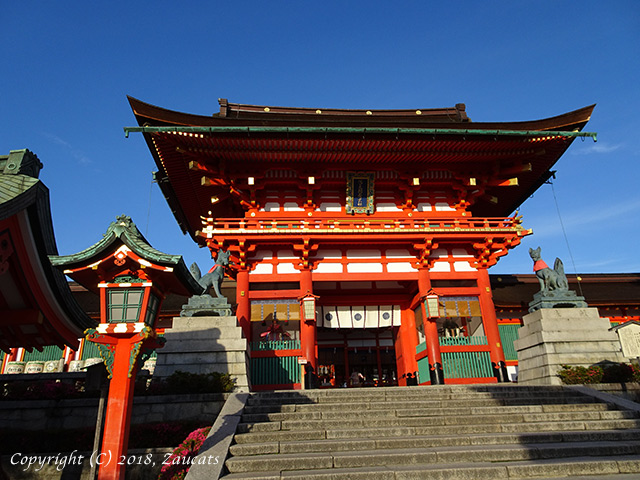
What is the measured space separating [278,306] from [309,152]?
6373 mm

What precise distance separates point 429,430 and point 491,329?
9.83 meters

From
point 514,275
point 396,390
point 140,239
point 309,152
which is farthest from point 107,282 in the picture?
point 514,275

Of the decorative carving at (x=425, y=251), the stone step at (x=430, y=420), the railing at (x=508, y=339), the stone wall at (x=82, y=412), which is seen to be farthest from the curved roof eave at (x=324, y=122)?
the stone step at (x=430, y=420)

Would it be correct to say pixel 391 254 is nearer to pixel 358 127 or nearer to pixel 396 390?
pixel 358 127

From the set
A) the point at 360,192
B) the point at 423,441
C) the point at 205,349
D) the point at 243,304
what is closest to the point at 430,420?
the point at 423,441

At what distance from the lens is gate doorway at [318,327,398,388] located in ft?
67.9

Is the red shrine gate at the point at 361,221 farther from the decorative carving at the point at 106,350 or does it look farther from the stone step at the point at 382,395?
the decorative carving at the point at 106,350

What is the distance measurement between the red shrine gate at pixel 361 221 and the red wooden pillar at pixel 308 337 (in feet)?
0.17

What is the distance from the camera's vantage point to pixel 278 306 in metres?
16.5

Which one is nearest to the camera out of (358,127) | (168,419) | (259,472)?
(259,472)

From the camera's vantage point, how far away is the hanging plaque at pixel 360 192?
60.7 feet

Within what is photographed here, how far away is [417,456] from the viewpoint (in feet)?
22.0

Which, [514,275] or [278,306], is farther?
[514,275]

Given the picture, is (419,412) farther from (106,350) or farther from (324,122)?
(324,122)
